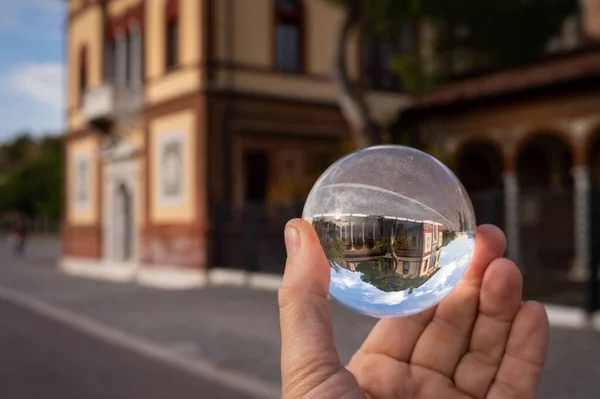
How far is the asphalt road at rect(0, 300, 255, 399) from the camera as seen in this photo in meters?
6.89

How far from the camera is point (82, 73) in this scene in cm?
2439

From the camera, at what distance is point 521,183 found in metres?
19.2

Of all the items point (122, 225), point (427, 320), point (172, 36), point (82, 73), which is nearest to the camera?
point (427, 320)

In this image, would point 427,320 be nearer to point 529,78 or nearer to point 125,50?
point 529,78

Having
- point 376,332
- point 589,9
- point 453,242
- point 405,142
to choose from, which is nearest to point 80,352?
point 376,332

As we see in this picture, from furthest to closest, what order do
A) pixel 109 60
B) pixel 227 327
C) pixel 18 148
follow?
pixel 18 148
pixel 109 60
pixel 227 327

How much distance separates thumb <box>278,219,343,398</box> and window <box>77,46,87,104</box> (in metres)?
23.7

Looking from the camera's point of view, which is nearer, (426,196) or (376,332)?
(426,196)

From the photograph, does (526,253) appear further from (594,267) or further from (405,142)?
(405,142)

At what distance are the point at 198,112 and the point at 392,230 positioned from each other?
1593 cm

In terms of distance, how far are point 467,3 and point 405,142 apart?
4904 millimetres

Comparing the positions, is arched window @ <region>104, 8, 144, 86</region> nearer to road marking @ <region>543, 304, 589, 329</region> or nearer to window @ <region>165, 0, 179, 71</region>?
window @ <region>165, 0, 179, 71</region>

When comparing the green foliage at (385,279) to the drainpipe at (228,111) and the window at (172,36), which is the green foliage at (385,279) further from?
the window at (172,36)

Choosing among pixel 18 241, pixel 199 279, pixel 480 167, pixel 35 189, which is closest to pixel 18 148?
pixel 35 189
